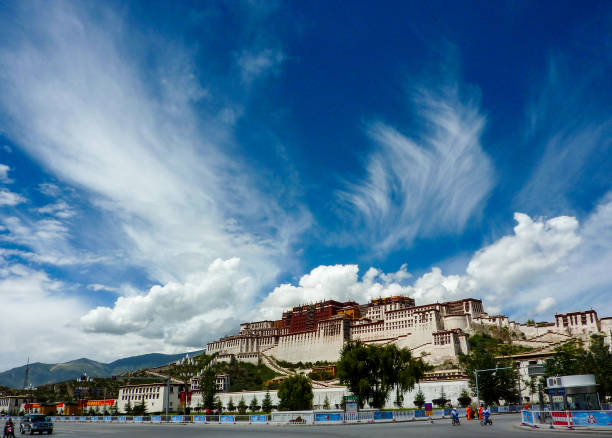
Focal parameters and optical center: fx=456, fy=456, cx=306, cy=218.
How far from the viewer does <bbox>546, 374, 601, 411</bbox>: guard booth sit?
3312 cm

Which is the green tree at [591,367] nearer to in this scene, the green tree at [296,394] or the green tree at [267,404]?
the green tree at [296,394]

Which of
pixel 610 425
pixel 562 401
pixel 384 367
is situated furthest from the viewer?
pixel 384 367

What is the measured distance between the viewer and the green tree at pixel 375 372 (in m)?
57.0

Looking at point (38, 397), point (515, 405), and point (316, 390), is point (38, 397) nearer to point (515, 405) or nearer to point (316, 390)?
point (316, 390)

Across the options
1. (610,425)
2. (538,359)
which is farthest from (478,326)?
(610,425)

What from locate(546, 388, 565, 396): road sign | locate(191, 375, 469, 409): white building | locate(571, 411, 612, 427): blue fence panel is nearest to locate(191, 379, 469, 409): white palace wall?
locate(191, 375, 469, 409): white building

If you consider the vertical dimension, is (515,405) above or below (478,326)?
below

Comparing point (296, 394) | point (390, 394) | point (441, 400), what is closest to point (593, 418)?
point (296, 394)

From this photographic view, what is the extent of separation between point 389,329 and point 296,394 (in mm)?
71798

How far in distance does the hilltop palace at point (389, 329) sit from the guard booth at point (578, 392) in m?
66.3

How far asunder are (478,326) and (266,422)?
85866 mm

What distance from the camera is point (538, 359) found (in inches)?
3187

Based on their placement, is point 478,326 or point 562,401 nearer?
point 562,401

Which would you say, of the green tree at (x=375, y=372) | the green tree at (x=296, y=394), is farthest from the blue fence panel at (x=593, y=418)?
the green tree at (x=296, y=394)
